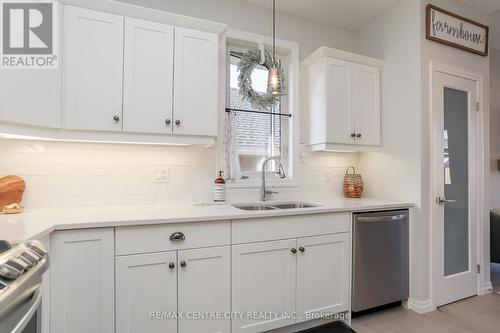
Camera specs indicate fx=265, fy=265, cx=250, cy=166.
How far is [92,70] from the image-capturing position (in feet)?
5.68

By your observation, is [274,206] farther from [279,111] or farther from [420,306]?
[420,306]

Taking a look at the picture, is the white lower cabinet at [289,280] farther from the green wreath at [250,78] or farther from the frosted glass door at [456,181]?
the green wreath at [250,78]

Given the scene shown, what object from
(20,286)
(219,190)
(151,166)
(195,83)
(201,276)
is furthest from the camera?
(219,190)

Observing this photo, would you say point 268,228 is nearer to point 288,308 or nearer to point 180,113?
point 288,308

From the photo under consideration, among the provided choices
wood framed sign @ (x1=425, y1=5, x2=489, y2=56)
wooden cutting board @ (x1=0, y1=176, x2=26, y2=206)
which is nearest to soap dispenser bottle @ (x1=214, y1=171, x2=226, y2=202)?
wooden cutting board @ (x1=0, y1=176, x2=26, y2=206)

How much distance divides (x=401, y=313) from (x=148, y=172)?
248cm

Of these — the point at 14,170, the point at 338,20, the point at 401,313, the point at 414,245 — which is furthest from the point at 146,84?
the point at 401,313

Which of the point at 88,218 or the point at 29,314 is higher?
the point at 88,218

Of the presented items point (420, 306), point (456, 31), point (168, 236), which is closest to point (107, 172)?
point (168, 236)

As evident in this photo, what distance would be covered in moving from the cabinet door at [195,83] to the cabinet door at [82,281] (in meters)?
0.90

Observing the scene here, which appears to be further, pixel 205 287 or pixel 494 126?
pixel 494 126

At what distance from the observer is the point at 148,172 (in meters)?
2.17

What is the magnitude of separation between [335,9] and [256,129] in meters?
Result: 1.45

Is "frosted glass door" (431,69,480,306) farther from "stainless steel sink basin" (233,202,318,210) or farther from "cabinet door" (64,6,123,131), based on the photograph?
"cabinet door" (64,6,123,131)
